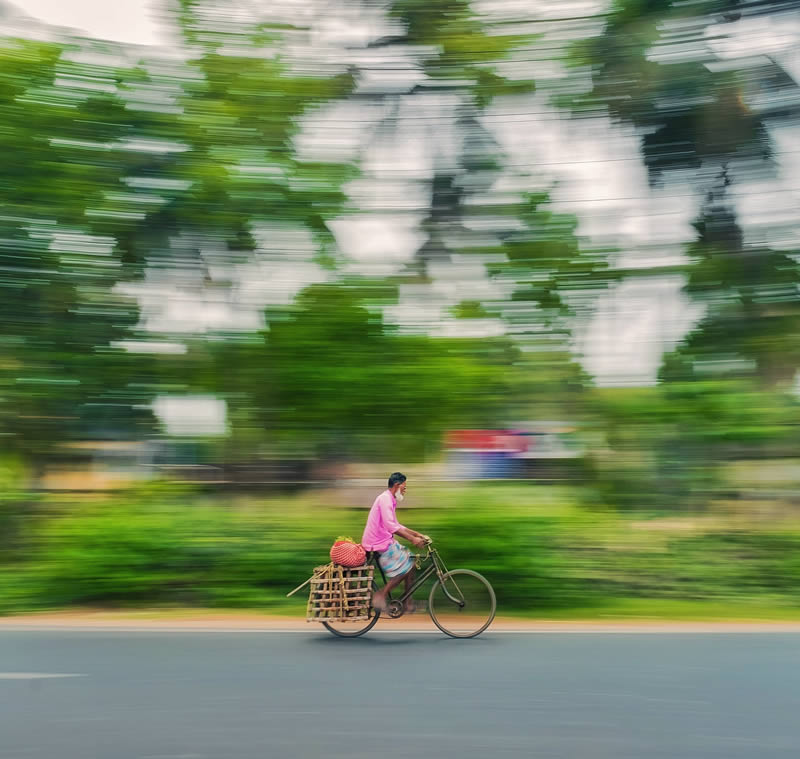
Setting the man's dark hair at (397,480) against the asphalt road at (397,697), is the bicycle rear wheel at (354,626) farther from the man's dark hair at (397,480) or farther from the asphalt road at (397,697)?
the man's dark hair at (397,480)

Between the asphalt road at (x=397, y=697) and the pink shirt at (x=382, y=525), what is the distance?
87 cm

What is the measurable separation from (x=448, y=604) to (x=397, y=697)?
85.1 inches

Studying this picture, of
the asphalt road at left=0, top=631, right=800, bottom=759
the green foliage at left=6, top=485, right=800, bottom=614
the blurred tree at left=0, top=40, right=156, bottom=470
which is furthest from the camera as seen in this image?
the blurred tree at left=0, top=40, right=156, bottom=470

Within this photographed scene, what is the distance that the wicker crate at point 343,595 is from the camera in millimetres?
7750

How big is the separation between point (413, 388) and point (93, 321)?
4.24m

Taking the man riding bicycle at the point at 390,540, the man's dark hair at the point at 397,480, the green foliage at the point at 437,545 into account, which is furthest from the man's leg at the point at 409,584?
the green foliage at the point at 437,545

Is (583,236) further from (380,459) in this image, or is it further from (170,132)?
(170,132)

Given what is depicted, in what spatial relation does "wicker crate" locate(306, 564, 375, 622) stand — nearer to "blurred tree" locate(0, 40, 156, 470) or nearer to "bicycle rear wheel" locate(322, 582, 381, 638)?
"bicycle rear wheel" locate(322, 582, 381, 638)

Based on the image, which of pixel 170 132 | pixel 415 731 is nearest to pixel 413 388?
pixel 170 132

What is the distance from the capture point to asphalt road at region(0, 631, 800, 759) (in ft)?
15.9

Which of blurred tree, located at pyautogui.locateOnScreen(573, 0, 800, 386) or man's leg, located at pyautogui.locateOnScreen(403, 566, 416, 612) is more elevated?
blurred tree, located at pyautogui.locateOnScreen(573, 0, 800, 386)

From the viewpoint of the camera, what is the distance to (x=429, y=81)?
450 inches

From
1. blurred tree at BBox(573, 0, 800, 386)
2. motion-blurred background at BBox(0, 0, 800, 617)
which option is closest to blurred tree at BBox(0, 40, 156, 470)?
motion-blurred background at BBox(0, 0, 800, 617)

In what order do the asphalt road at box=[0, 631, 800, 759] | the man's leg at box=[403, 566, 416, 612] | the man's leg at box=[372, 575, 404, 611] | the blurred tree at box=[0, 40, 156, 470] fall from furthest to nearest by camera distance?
1. the blurred tree at box=[0, 40, 156, 470]
2. the man's leg at box=[403, 566, 416, 612]
3. the man's leg at box=[372, 575, 404, 611]
4. the asphalt road at box=[0, 631, 800, 759]
